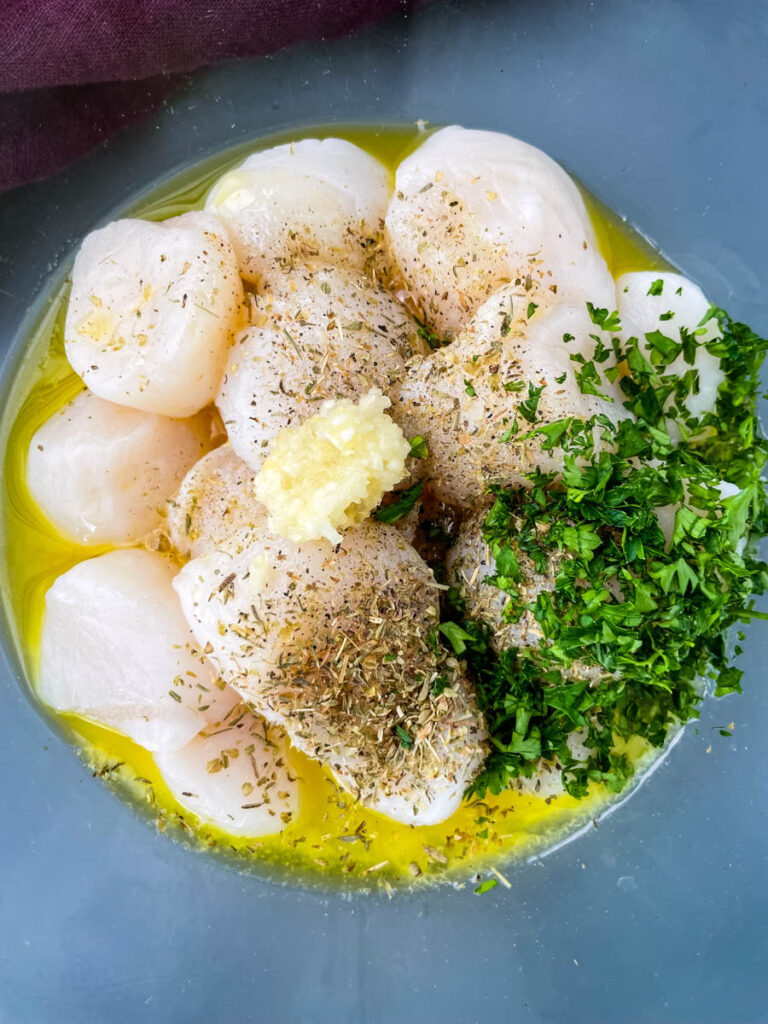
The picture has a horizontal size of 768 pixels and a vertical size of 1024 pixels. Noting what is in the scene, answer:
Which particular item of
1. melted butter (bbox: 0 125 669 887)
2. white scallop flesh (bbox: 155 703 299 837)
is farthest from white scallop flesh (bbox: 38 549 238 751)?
melted butter (bbox: 0 125 669 887)

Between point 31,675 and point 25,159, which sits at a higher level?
point 25,159

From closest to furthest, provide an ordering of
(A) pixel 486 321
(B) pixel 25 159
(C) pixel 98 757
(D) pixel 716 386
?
1. (A) pixel 486 321
2. (D) pixel 716 386
3. (B) pixel 25 159
4. (C) pixel 98 757

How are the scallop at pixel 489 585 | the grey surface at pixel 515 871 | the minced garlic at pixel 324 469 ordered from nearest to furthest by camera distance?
the minced garlic at pixel 324 469
the scallop at pixel 489 585
the grey surface at pixel 515 871

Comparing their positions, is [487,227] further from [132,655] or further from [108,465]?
[132,655]

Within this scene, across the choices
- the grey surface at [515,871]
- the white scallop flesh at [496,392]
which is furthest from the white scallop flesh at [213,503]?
the grey surface at [515,871]

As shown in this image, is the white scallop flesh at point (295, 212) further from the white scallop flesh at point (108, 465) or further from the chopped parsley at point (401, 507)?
the chopped parsley at point (401, 507)

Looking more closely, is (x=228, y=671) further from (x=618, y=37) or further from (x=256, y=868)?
(x=618, y=37)

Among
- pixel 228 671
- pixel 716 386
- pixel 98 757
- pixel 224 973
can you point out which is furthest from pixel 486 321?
pixel 224 973
